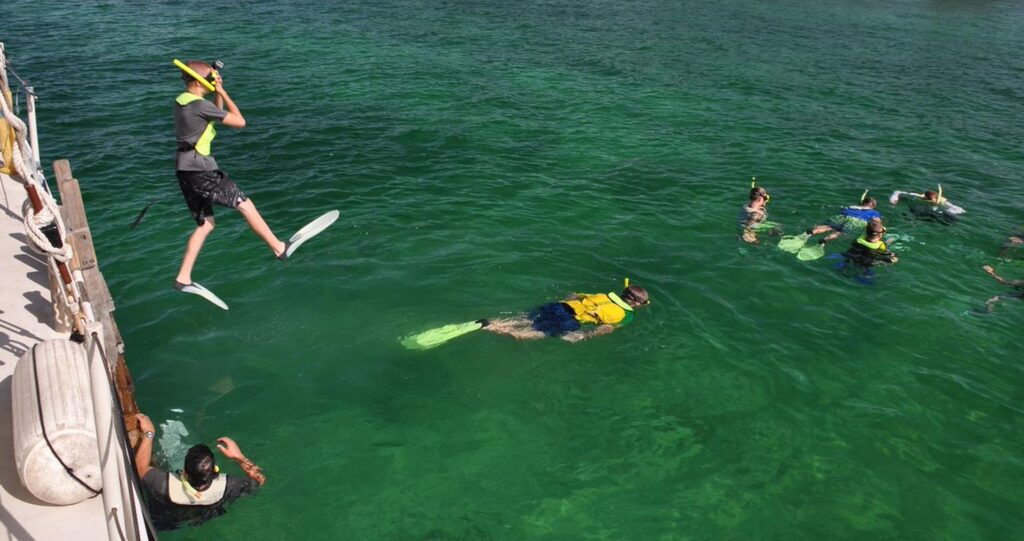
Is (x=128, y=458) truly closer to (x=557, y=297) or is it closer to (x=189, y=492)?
(x=189, y=492)

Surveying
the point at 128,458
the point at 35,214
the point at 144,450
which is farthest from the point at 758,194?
the point at 35,214

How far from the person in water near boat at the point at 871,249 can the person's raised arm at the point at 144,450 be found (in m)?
15.0

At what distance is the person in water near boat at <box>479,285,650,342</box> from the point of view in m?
13.2

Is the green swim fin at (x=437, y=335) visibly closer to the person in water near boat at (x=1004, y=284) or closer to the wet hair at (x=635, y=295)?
the wet hair at (x=635, y=295)

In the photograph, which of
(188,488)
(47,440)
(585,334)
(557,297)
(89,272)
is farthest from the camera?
(557,297)

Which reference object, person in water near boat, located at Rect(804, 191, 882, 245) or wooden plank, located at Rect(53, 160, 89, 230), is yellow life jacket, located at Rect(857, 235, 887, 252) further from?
wooden plank, located at Rect(53, 160, 89, 230)

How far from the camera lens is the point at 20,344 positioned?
9.30 m

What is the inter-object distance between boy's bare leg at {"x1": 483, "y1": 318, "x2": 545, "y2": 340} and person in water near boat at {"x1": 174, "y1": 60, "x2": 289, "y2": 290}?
467 centimetres

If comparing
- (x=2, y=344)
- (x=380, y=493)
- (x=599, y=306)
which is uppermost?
(x=2, y=344)

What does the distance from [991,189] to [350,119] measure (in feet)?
69.6

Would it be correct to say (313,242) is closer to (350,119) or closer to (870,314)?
(350,119)

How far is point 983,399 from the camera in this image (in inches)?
483

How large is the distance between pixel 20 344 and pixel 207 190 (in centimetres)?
322

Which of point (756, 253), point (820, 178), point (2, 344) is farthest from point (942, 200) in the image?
point (2, 344)
